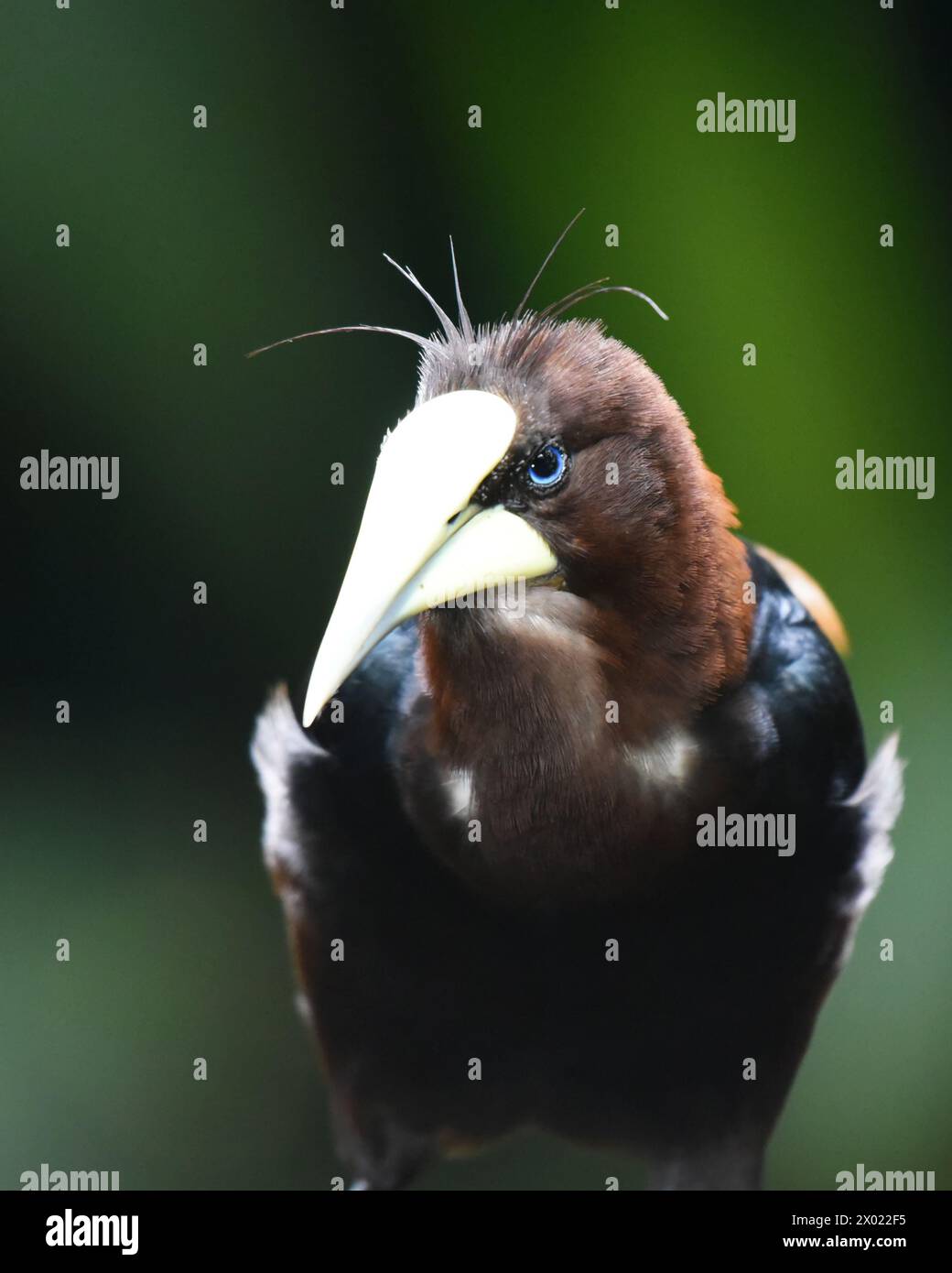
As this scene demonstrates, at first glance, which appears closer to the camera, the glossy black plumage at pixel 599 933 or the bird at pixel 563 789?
the bird at pixel 563 789

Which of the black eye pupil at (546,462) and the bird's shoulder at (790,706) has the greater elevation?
the black eye pupil at (546,462)

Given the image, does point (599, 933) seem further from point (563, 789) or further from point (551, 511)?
point (551, 511)

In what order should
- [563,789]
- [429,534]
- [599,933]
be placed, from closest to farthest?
[429,534] → [563,789] → [599,933]

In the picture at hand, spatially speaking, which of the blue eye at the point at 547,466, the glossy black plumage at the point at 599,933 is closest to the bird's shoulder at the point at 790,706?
the glossy black plumage at the point at 599,933

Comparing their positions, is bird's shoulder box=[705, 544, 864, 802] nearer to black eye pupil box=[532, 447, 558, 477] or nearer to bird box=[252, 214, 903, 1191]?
bird box=[252, 214, 903, 1191]

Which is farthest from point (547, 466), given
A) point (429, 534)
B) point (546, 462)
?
point (429, 534)

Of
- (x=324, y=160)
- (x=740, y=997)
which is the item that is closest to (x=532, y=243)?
(x=324, y=160)

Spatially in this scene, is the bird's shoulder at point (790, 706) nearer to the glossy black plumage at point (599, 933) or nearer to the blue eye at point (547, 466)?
the glossy black plumage at point (599, 933)
